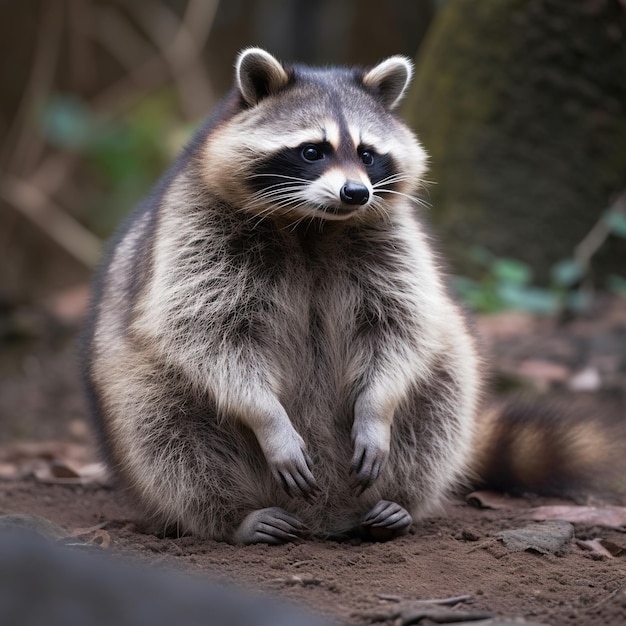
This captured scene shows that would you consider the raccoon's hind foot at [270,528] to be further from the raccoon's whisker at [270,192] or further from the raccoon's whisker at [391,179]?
the raccoon's whisker at [391,179]

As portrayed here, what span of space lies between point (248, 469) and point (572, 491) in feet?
5.51

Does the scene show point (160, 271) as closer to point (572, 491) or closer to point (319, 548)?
point (319, 548)

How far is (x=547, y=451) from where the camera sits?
4.69m

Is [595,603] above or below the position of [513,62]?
below

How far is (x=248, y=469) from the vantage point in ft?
13.3

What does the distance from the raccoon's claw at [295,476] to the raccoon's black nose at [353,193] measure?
1005 mm

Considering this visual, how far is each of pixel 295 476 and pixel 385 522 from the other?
42 centimetres

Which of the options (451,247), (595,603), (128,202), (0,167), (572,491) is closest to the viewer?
(595,603)

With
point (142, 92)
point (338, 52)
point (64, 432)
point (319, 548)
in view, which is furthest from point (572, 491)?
point (338, 52)

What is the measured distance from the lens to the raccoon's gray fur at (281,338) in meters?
3.96

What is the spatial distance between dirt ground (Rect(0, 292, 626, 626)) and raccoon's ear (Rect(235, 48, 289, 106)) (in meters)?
1.84

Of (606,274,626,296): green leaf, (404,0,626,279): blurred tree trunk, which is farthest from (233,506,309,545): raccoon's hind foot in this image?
(606,274,626,296): green leaf

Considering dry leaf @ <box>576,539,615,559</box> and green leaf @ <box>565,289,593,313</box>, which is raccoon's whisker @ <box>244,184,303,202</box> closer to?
dry leaf @ <box>576,539,615,559</box>

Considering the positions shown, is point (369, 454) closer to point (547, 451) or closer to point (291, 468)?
point (291, 468)
